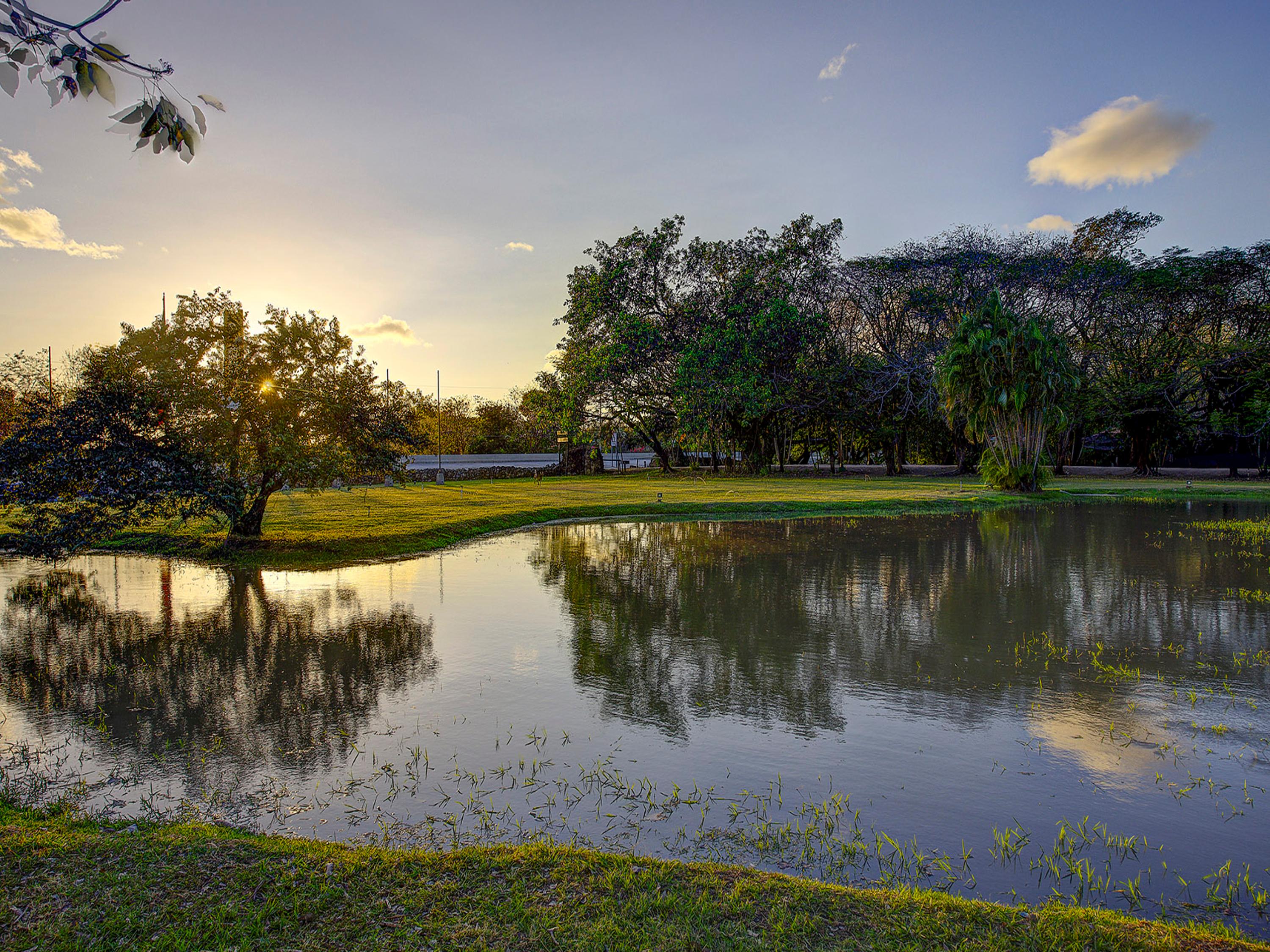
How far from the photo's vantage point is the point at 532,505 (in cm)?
2788

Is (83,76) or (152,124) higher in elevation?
(83,76)

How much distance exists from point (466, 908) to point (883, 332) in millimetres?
50355

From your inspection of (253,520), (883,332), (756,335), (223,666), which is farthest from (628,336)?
(223,666)

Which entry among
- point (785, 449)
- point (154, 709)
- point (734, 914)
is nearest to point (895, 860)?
point (734, 914)

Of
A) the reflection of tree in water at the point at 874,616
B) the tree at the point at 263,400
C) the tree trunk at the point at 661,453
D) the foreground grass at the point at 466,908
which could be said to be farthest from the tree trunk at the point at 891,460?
the foreground grass at the point at 466,908

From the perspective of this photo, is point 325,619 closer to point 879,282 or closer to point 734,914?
point 734,914

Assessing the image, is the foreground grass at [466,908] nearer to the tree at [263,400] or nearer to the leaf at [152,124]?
the leaf at [152,124]

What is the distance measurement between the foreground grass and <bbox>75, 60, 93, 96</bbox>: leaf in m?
3.70

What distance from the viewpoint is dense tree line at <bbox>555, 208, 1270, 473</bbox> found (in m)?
43.9

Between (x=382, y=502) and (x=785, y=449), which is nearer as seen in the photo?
(x=382, y=502)

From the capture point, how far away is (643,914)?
3.62 metres

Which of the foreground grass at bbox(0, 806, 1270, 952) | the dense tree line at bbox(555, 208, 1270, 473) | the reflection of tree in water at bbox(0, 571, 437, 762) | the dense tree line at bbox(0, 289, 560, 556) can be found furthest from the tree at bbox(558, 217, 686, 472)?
the foreground grass at bbox(0, 806, 1270, 952)

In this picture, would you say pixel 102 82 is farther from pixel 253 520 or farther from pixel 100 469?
pixel 253 520

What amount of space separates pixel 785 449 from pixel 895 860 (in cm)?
5782
